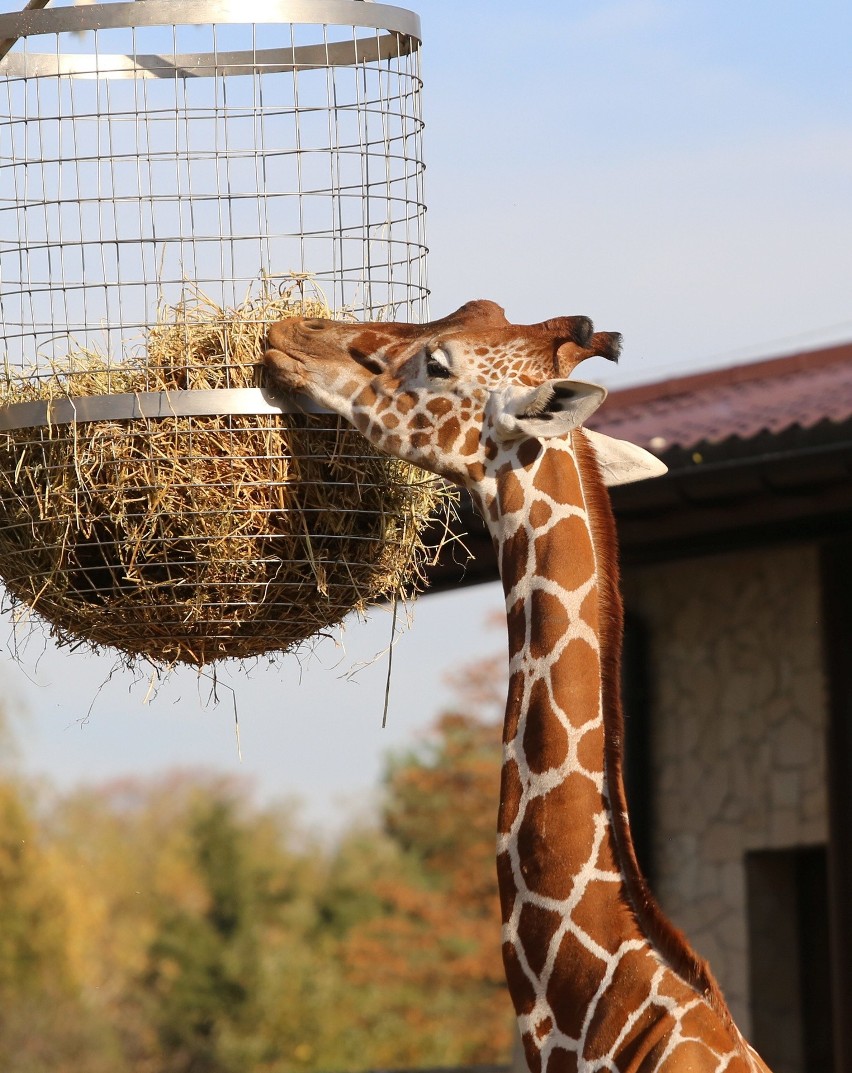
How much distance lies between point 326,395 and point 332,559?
363 mm

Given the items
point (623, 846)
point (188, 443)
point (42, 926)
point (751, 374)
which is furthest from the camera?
point (42, 926)

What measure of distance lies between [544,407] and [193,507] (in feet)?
2.46

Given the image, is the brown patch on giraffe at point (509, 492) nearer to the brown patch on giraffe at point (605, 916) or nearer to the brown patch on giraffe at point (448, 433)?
the brown patch on giraffe at point (448, 433)

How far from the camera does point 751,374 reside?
9023 mm

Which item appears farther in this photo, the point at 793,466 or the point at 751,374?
the point at 751,374

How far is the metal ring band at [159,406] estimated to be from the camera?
12.2 ft

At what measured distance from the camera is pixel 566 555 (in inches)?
144

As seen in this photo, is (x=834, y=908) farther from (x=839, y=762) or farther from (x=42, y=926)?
(x=42, y=926)

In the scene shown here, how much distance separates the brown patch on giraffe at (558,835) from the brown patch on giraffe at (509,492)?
0.57m

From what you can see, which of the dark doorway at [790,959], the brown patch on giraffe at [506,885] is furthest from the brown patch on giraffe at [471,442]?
the dark doorway at [790,959]

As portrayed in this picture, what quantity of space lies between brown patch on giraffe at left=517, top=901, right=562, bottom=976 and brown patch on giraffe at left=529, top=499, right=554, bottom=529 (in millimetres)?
760

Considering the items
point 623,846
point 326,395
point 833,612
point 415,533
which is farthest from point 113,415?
point 833,612

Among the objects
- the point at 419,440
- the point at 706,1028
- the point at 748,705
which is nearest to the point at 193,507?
the point at 419,440

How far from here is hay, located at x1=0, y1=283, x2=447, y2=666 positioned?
3.74 meters
